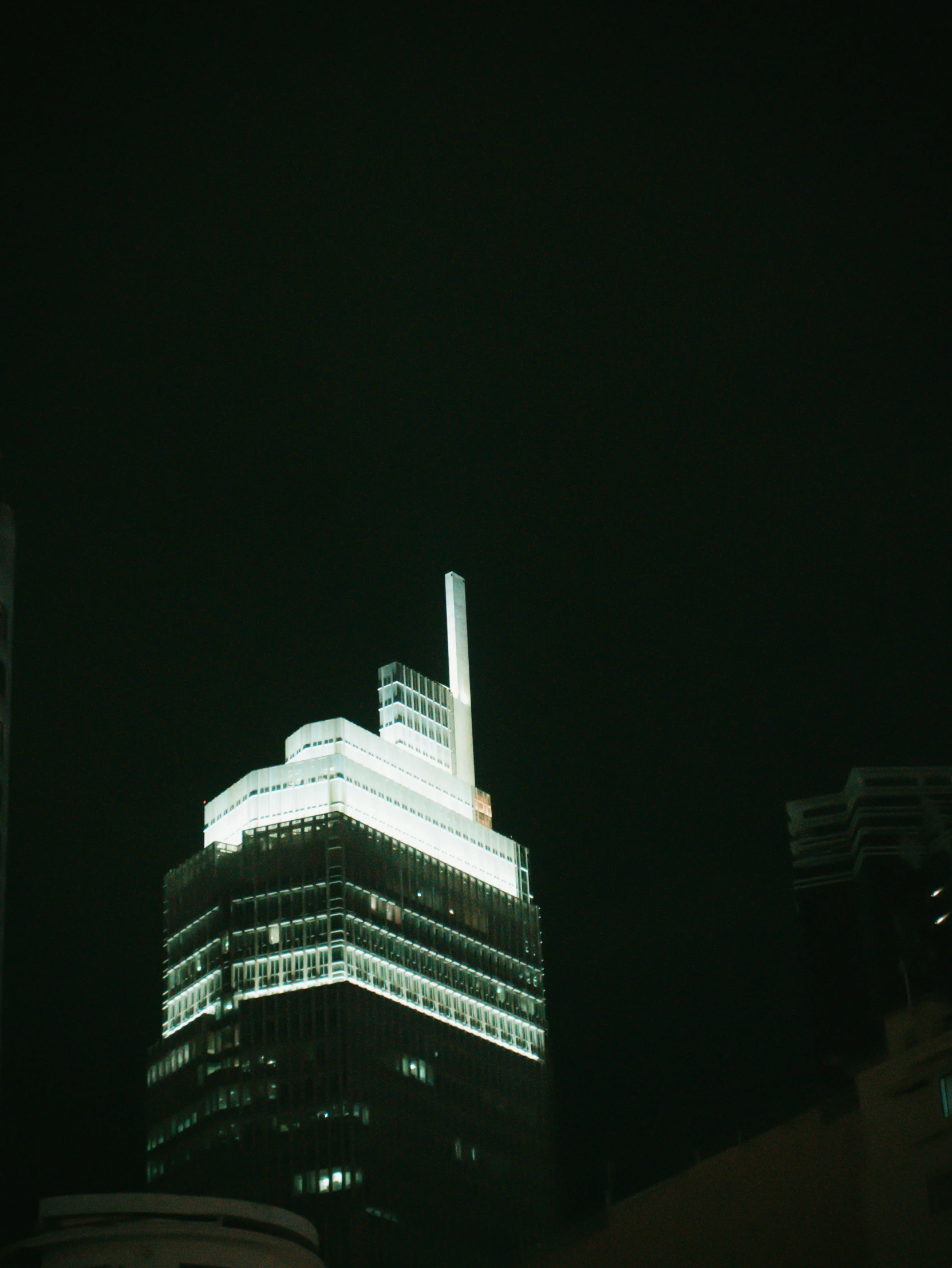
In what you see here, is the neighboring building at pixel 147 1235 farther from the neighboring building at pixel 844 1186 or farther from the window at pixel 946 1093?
the window at pixel 946 1093

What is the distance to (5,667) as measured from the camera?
111m

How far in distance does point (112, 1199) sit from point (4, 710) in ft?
101

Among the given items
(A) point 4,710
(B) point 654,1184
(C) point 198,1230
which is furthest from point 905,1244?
(A) point 4,710

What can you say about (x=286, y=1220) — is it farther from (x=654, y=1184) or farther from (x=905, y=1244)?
(x=905, y=1244)

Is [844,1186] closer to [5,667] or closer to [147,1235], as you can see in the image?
[147,1235]

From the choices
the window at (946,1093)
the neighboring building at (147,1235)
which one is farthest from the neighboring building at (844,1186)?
the neighboring building at (147,1235)

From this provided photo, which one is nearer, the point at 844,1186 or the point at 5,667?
the point at 844,1186

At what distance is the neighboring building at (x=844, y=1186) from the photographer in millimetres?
58656

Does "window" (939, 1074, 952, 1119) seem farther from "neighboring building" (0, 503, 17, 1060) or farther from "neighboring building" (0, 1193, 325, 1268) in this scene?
"neighboring building" (0, 503, 17, 1060)

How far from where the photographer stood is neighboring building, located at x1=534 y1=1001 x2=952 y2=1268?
192 ft

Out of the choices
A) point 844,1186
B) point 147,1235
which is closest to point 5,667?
point 147,1235

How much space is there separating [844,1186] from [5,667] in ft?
211

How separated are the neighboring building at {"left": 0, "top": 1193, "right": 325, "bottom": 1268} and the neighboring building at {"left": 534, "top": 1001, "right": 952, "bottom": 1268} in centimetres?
2805

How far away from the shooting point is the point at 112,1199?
89.2m
